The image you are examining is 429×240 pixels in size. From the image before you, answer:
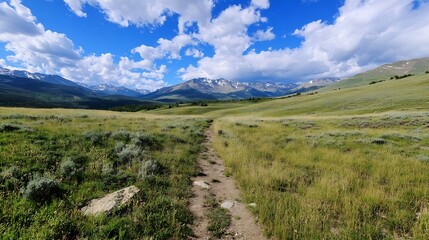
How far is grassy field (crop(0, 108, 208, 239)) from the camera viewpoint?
5750 mm

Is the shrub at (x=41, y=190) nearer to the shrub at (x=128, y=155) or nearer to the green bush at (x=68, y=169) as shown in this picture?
the green bush at (x=68, y=169)

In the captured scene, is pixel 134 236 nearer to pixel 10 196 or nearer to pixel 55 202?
pixel 55 202

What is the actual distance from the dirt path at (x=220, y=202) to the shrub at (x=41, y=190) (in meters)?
4.31

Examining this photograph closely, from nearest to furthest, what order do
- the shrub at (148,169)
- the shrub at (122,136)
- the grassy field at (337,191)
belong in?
the grassy field at (337,191) < the shrub at (148,169) < the shrub at (122,136)

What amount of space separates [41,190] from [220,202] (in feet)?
18.3

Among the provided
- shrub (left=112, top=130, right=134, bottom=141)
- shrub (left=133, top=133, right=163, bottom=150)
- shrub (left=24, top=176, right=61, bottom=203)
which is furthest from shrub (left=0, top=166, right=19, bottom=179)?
shrub (left=112, top=130, right=134, bottom=141)

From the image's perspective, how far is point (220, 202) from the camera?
8.39 m

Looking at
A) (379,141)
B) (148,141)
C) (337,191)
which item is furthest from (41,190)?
(379,141)

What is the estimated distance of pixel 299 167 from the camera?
39.0 feet

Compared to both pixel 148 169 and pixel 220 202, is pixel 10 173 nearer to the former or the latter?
pixel 148 169

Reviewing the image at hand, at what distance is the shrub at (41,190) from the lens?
6.82 m

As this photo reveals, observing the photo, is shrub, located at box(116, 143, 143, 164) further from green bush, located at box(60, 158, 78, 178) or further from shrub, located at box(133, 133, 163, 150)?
shrub, located at box(133, 133, 163, 150)

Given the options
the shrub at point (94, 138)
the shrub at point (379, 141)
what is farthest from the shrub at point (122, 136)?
the shrub at point (379, 141)

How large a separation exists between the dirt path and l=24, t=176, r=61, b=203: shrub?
4313 mm
